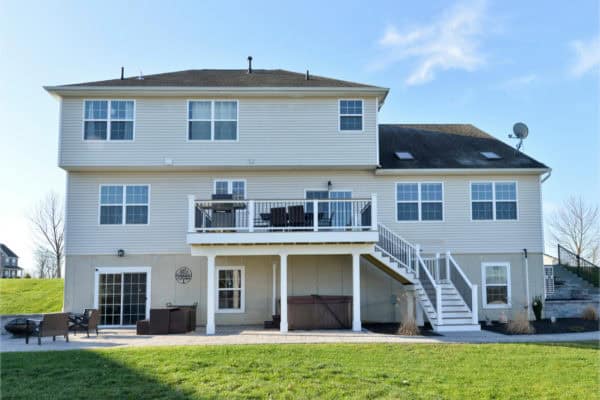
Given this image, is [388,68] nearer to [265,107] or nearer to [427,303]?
[265,107]

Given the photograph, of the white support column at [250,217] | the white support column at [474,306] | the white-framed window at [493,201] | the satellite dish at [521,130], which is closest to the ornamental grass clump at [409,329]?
the white support column at [474,306]

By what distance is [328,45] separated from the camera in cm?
1709

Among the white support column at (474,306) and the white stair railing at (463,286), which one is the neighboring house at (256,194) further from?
the white support column at (474,306)

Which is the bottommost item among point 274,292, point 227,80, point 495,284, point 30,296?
point 30,296

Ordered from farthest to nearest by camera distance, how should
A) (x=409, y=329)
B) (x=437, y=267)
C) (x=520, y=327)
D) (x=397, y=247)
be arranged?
(x=397, y=247), (x=437, y=267), (x=520, y=327), (x=409, y=329)

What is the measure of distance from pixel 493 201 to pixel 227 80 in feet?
33.4

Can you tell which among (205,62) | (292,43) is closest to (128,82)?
(205,62)

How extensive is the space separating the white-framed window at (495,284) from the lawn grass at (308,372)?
20.3 feet

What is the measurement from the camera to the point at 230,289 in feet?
57.5

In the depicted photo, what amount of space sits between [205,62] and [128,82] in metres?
4.28

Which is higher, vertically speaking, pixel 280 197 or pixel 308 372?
pixel 280 197

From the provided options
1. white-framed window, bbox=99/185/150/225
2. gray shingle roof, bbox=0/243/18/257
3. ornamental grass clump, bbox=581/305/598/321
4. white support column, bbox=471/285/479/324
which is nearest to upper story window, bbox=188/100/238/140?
white-framed window, bbox=99/185/150/225

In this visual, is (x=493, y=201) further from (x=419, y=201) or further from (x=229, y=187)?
(x=229, y=187)

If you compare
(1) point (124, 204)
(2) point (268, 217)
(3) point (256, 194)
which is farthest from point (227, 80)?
(2) point (268, 217)
